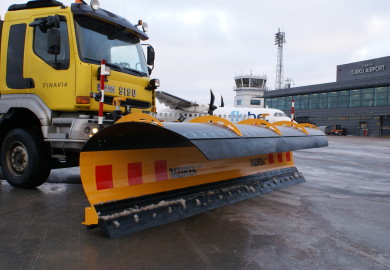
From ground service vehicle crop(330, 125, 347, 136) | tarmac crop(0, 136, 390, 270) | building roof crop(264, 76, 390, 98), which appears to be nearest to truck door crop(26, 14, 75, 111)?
tarmac crop(0, 136, 390, 270)

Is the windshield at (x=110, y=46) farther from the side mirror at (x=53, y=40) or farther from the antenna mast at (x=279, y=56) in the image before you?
the antenna mast at (x=279, y=56)

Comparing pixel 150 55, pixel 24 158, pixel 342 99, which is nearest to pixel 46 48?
pixel 24 158

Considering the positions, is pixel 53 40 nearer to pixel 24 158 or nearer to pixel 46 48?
pixel 46 48

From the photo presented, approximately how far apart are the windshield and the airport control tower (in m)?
56.6

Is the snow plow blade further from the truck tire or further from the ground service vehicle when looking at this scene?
the ground service vehicle

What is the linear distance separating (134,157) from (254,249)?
183cm

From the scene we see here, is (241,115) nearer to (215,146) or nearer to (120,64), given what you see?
(120,64)

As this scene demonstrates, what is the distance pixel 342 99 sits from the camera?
5647cm

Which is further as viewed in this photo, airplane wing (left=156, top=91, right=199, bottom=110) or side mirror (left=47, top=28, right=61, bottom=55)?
airplane wing (left=156, top=91, right=199, bottom=110)

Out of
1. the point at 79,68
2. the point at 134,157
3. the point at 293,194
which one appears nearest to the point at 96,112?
the point at 79,68

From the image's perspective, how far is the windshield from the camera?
541 centimetres

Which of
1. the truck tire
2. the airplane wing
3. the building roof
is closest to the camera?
the truck tire

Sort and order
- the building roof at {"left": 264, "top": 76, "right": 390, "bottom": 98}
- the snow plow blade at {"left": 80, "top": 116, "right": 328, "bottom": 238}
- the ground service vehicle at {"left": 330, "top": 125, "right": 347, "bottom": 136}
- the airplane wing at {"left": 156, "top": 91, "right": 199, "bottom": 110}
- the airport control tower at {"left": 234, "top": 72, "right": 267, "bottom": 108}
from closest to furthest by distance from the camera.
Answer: the snow plow blade at {"left": 80, "top": 116, "right": 328, "bottom": 238}, the airplane wing at {"left": 156, "top": 91, "right": 199, "bottom": 110}, the building roof at {"left": 264, "top": 76, "right": 390, "bottom": 98}, the ground service vehicle at {"left": 330, "top": 125, "right": 347, "bottom": 136}, the airport control tower at {"left": 234, "top": 72, "right": 267, "bottom": 108}

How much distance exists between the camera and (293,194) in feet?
20.1
